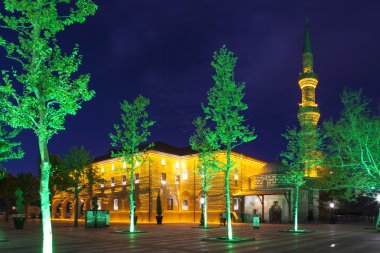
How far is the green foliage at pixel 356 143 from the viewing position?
29933 millimetres

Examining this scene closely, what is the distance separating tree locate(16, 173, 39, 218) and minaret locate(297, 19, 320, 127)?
49.3m

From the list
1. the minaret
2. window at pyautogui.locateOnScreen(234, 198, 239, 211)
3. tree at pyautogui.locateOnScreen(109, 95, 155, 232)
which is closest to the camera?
tree at pyautogui.locateOnScreen(109, 95, 155, 232)

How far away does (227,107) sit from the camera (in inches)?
1070

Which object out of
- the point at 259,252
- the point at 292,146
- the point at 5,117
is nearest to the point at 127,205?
the point at 292,146

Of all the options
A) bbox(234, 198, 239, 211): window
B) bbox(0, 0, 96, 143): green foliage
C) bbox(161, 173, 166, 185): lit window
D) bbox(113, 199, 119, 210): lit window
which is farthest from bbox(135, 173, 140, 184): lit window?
bbox(0, 0, 96, 143): green foliage

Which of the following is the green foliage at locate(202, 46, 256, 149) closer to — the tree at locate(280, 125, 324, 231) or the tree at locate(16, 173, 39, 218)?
the tree at locate(280, 125, 324, 231)

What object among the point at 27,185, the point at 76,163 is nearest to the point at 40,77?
the point at 76,163

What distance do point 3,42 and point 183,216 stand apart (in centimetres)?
4952

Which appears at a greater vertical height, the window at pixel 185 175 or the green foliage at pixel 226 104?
the green foliage at pixel 226 104

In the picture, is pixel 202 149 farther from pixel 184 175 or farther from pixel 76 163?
pixel 184 175

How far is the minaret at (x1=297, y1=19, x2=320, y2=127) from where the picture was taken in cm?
6194

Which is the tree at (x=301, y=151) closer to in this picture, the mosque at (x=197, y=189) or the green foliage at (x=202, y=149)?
the green foliage at (x=202, y=149)

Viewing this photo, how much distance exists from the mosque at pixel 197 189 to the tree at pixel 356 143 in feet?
62.1

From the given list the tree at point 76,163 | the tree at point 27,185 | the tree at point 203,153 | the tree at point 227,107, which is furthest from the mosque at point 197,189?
the tree at point 227,107
